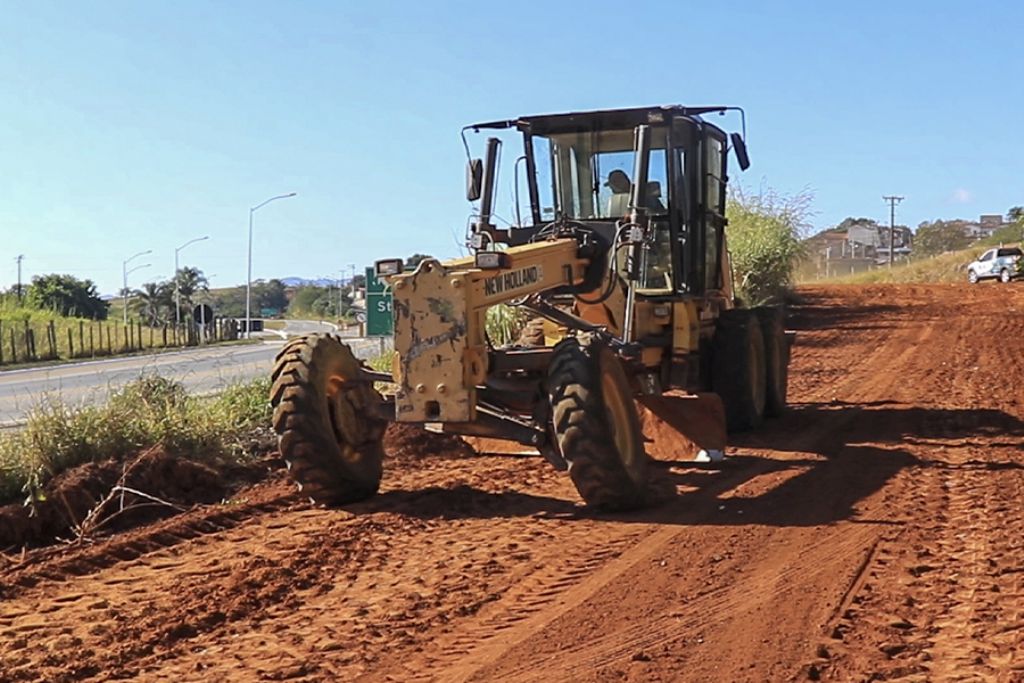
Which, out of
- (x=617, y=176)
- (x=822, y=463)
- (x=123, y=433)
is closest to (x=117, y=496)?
→ (x=123, y=433)

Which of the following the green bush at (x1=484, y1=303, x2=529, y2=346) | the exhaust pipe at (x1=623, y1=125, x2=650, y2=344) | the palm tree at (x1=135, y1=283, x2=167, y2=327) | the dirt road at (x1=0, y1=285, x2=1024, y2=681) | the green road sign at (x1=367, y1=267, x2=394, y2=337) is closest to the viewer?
the dirt road at (x1=0, y1=285, x2=1024, y2=681)

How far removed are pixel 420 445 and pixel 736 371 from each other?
3.32 m

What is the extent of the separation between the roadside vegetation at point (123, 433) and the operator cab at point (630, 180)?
123 inches

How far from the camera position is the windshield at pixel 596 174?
1102 centimetres

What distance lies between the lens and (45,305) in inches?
2370

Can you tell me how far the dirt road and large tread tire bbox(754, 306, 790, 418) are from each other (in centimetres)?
252

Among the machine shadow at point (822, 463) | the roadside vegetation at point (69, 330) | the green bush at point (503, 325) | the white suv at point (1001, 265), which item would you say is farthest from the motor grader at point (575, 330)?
the white suv at point (1001, 265)

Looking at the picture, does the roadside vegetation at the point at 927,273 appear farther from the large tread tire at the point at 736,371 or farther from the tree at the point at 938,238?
the large tread tire at the point at 736,371

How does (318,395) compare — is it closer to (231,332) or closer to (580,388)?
(580,388)

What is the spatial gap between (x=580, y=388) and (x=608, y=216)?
11.5 ft

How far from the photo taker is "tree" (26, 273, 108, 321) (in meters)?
64.9

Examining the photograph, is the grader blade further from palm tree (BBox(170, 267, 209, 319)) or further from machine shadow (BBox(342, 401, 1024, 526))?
palm tree (BBox(170, 267, 209, 319))

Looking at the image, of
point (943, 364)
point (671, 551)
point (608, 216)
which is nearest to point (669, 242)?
point (608, 216)

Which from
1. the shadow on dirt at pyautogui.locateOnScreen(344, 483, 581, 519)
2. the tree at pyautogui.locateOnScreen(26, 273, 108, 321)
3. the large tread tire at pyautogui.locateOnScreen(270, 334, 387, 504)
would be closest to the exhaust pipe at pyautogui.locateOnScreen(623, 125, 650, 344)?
the shadow on dirt at pyautogui.locateOnScreen(344, 483, 581, 519)
